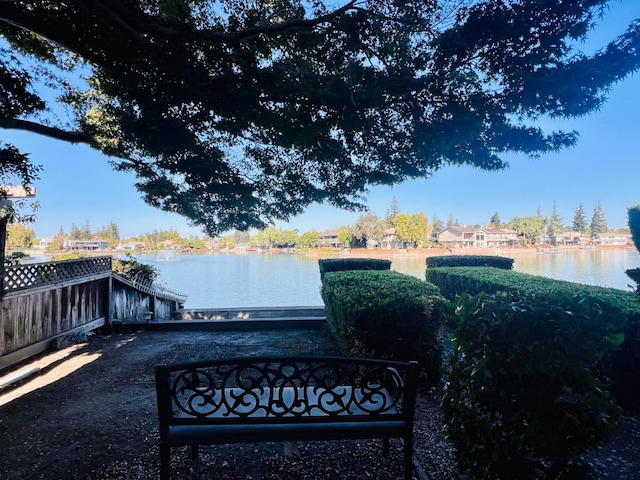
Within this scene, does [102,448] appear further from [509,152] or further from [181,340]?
[509,152]

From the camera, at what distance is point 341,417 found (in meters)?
1.86

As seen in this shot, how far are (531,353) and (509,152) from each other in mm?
3911

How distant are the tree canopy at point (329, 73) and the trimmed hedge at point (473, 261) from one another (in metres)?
4.85

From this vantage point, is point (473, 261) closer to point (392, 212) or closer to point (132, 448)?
point (132, 448)

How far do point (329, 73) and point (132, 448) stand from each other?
4.34 meters

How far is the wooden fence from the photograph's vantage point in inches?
180

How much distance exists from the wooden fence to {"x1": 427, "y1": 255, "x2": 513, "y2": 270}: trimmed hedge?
840cm

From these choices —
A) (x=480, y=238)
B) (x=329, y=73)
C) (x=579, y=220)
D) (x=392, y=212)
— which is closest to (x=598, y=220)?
(x=579, y=220)

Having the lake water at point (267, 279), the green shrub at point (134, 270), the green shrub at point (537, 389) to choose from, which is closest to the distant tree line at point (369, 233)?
the lake water at point (267, 279)

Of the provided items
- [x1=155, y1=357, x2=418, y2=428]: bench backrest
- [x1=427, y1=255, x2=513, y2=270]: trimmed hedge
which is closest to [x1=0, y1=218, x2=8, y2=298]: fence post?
[x1=155, y1=357, x2=418, y2=428]: bench backrest

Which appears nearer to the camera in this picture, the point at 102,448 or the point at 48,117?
the point at 102,448

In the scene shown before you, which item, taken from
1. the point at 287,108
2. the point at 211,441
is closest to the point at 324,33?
the point at 287,108

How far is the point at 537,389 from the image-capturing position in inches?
55.9

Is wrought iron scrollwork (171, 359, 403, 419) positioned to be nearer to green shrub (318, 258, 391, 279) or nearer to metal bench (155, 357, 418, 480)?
metal bench (155, 357, 418, 480)
